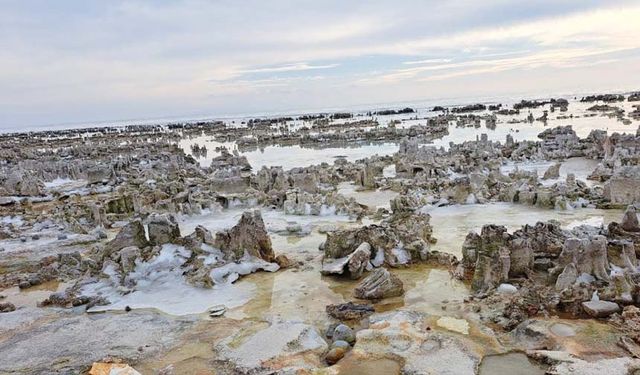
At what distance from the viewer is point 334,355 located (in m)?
5.15

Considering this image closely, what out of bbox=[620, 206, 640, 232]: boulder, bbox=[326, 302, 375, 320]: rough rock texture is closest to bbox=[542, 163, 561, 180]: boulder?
bbox=[620, 206, 640, 232]: boulder

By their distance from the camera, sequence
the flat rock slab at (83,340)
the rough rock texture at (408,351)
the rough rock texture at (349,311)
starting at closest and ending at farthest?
the rough rock texture at (408,351), the flat rock slab at (83,340), the rough rock texture at (349,311)

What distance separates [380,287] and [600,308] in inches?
99.6

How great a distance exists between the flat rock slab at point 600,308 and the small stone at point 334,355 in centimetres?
282

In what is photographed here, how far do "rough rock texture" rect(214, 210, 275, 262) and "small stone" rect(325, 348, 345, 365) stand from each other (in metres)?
3.35

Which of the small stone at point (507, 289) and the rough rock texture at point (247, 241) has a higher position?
the rough rock texture at point (247, 241)

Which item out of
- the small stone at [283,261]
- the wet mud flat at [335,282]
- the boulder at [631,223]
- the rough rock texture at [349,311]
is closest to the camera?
the wet mud flat at [335,282]

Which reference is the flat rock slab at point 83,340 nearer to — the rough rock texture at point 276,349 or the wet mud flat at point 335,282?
the wet mud flat at point 335,282

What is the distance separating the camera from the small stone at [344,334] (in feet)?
18.1

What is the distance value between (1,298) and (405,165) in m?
11.5

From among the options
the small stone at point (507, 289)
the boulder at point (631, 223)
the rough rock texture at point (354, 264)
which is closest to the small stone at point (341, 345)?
the rough rock texture at point (354, 264)

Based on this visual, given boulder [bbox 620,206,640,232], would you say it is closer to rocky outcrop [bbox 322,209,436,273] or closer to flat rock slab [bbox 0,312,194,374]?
rocky outcrop [bbox 322,209,436,273]

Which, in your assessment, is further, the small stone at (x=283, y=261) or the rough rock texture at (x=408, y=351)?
the small stone at (x=283, y=261)

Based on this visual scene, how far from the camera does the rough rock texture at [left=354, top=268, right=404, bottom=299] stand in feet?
22.0
